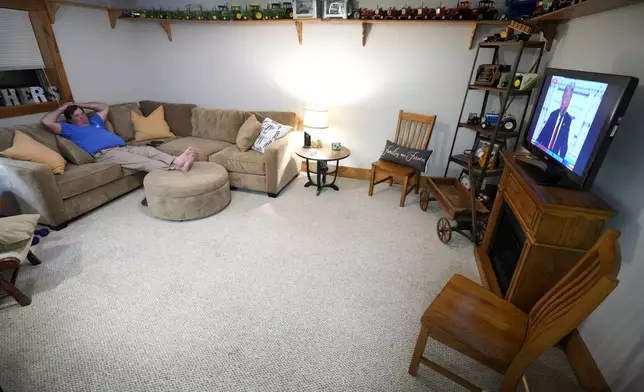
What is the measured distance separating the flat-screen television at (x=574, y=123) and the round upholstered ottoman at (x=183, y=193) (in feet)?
8.52

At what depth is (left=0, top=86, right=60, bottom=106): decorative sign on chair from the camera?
3.06 m

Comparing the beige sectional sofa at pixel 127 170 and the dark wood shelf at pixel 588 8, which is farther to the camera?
the beige sectional sofa at pixel 127 170

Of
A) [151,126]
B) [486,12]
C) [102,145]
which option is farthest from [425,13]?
[102,145]

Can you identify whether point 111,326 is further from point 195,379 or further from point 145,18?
point 145,18

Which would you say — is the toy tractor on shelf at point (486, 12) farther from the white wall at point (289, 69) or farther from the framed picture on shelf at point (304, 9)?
the framed picture on shelf at point (304, 9)

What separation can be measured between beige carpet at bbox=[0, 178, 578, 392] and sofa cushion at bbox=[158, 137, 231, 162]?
859mm

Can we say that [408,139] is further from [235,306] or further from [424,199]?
[235,306]

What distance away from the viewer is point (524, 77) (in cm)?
241

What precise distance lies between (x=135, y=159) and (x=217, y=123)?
43.1 inches

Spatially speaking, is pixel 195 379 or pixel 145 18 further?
pixel 145 18

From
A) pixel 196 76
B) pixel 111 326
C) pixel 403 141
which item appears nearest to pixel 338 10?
pixel 403 141

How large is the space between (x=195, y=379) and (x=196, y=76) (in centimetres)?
389

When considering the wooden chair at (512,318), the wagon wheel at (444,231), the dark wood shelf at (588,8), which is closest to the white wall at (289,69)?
the dark wood shelf at (588,8)

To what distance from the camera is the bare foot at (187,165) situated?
307 cm
